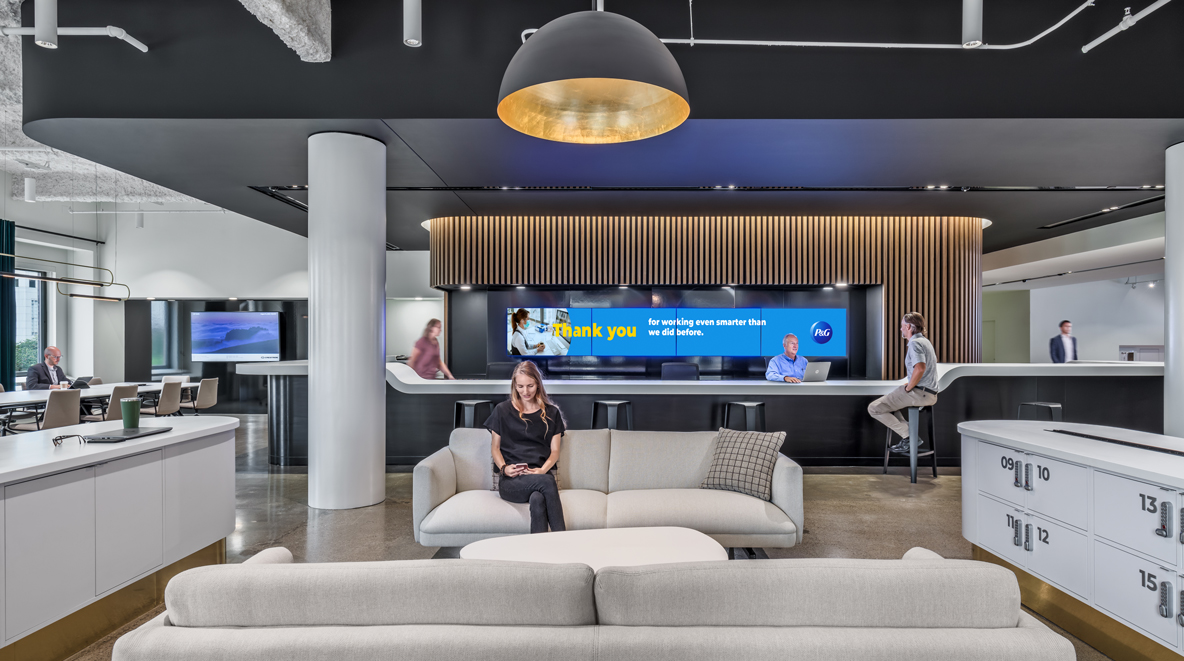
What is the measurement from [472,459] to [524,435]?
0.45 meters

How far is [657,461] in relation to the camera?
4.04 metres

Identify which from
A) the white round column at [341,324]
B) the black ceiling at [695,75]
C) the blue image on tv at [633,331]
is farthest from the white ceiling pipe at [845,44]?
the blue image on tv at [633,331]

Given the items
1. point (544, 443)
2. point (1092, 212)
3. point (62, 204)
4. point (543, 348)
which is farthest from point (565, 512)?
point (62, 204)

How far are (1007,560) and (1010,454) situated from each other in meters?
0.60

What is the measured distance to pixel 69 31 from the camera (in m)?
4.27

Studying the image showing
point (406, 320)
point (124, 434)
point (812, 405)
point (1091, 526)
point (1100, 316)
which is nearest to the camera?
point (1091, 526)

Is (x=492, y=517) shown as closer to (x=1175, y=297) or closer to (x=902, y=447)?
(x=902, y=447)

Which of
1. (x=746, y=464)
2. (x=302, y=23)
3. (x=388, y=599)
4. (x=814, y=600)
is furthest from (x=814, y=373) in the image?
(x=388, y=599)

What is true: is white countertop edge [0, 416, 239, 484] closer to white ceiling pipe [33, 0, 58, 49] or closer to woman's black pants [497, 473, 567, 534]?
woman's black pants [497, 473, 567, 534]

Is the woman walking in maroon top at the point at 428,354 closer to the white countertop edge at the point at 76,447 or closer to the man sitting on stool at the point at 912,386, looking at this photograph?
the white countertop edge at the point at 76,447

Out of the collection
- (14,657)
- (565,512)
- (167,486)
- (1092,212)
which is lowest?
(14,657)

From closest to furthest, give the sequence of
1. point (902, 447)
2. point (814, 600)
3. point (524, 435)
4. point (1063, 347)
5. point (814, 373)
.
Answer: point (814, 600) < point (524, 435) < point (902, 447) < point (814, 373) < point (1063, 347)

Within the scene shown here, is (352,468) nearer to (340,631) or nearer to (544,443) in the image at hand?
(544,443)

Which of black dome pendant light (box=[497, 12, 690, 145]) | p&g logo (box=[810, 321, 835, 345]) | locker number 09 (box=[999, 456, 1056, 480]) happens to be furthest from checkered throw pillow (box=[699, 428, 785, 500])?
p&g logo (box=[810, 321, 835, 345])
